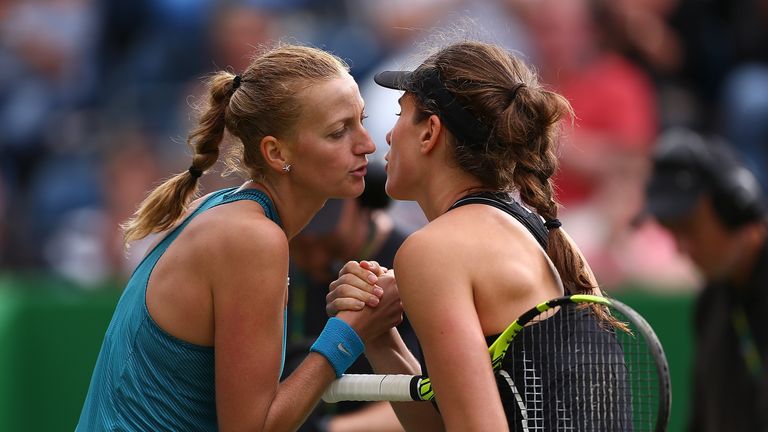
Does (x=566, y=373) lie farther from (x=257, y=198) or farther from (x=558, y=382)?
(x=257, y=198)

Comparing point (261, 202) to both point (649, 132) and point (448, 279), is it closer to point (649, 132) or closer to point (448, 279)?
point (448, 279)

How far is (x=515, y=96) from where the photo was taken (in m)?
2.97

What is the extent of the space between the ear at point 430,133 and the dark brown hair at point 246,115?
1.09 feet

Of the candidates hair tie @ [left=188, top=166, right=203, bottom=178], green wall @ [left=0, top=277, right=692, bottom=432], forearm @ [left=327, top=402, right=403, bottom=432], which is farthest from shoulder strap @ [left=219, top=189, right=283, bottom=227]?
green wall @ [left=0, top=277, right=692, bottom=432]

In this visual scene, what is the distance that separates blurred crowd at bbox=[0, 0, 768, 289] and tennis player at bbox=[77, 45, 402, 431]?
314 centimetres

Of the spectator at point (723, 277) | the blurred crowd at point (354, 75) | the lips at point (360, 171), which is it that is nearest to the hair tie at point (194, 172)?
the lips at point (360, 171)

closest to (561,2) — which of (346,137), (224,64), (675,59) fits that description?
(675,59)

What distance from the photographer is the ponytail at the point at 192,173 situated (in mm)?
3283

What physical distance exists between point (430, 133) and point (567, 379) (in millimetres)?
684

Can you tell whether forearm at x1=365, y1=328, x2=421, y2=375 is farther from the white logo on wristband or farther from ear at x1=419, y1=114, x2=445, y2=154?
→ ear at x1=419, y1=114, x2=445, y2=154

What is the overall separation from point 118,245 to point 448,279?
5570 millimetres

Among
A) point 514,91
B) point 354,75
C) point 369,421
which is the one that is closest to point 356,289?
point 514,91

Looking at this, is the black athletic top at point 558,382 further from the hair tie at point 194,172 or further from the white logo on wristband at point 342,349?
the hair tie at point 194,172

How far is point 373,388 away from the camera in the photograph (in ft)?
9.97
